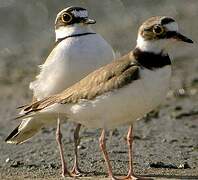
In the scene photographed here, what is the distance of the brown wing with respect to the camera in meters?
8.56

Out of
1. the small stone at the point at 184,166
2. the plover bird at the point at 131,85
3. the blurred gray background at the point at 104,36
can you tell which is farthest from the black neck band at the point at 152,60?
the small stone at the point at 184,166

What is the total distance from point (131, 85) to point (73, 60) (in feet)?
4.69

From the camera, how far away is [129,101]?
335 inches

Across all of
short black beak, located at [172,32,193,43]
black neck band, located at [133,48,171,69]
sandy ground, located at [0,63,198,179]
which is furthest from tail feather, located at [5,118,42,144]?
short black beak, located at [172,32,193,43]

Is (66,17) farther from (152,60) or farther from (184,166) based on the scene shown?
(184,166)

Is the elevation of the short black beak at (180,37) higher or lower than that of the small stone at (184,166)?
higher

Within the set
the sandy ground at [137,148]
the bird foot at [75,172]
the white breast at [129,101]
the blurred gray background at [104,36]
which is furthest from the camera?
the blurred gray background at [104,36]

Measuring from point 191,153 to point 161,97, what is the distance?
2.52m

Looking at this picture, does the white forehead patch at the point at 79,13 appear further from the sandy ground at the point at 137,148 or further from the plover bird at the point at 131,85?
the sandy ground at the point at 137,148

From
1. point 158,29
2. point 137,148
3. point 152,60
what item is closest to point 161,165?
point 137,148

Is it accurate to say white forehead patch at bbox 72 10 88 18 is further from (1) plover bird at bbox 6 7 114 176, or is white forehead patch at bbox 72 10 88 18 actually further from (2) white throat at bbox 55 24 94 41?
(2) white throat at bbox 55 24 94 41

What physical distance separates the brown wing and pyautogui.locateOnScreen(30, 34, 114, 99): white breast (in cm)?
62

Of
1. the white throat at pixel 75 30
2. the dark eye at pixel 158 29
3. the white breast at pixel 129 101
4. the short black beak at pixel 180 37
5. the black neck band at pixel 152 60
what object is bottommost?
the white breast at pixel 129 101

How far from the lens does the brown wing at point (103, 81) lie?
8.56 meters
